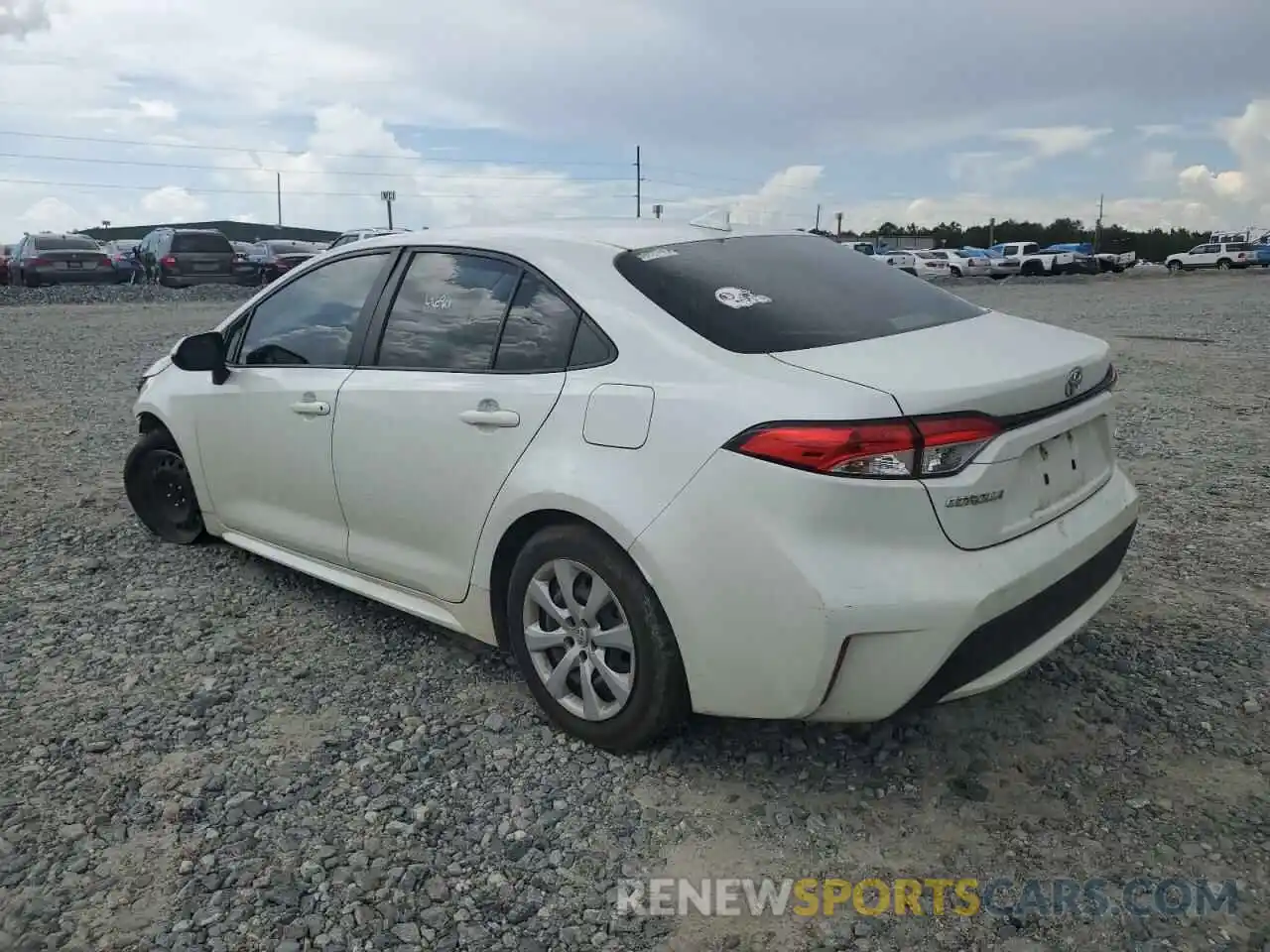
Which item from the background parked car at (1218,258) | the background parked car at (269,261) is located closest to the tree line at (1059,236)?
the background parked car at (1218,258)

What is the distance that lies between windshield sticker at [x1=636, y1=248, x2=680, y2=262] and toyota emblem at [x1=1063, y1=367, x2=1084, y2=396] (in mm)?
1243

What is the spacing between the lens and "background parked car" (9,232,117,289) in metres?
24.6

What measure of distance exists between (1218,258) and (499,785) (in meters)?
52.8

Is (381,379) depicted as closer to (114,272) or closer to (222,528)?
(222,528)

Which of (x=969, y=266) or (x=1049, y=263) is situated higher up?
(x=1049, y=263)

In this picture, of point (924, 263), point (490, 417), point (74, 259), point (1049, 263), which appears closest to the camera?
point (490, 417)

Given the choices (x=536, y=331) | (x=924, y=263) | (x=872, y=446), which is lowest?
(x=872, y=446)

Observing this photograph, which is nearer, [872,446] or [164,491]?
[872,446]

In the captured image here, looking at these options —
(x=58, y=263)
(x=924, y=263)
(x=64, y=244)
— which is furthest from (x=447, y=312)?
(x=924, y=263)

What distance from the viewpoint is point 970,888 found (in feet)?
8.27

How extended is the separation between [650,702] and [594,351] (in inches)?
40.8

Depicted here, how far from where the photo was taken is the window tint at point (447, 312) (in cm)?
342

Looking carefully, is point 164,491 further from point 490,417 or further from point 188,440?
point 490,417

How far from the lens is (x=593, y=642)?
304 centimetres
